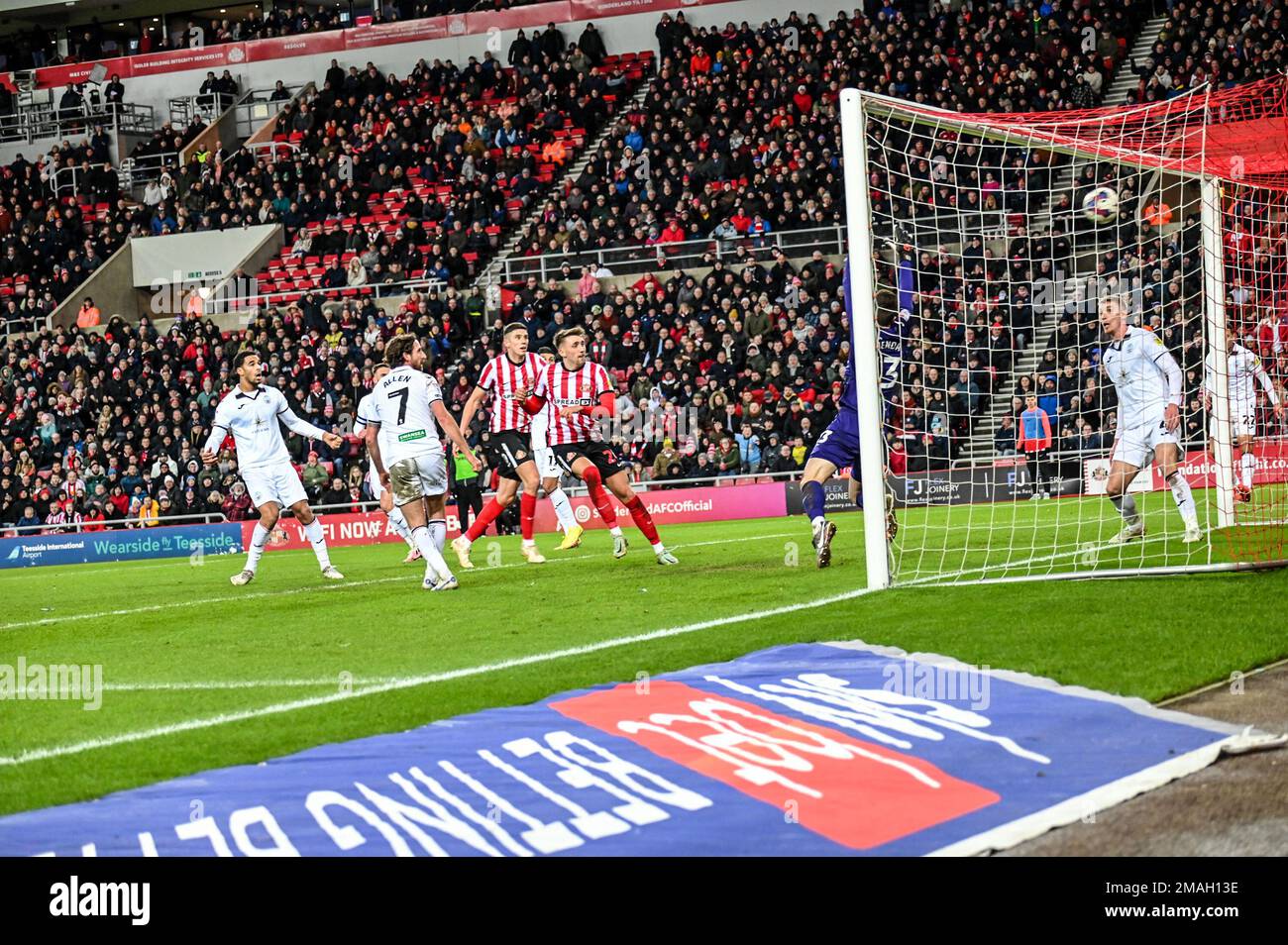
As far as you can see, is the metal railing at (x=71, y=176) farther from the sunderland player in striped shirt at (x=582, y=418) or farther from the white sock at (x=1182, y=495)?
the white sock at (x=1182, y=495)

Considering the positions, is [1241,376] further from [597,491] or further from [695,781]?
[695,781]

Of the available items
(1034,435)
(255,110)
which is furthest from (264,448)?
(255,110)

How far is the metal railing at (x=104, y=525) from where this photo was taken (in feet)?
88.2

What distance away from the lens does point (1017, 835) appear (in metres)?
4.18

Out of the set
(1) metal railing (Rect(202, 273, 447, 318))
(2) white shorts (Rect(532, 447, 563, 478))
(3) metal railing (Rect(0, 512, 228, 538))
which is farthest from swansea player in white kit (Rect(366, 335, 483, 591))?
(1) metal railing (Rect(202, 273, 447, 318))

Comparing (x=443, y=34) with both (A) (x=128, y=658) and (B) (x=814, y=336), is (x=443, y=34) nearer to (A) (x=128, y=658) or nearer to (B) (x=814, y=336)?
(B) (x=814, y=336)

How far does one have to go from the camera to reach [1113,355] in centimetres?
1184

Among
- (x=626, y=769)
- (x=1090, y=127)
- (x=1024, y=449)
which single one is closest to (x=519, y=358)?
(x=1090, y=127)

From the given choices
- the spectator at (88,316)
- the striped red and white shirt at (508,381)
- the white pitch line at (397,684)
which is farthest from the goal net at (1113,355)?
the spectator at (88,316)

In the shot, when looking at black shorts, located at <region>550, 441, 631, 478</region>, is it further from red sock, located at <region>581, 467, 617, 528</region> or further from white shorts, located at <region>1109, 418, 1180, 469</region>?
white shorts, located at <region>1109, 418, 1180, 469</region>

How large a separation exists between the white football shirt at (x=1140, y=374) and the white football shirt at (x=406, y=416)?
5827 millimetres

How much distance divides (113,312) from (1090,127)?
99.6 ft

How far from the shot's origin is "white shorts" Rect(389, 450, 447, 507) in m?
11.8
